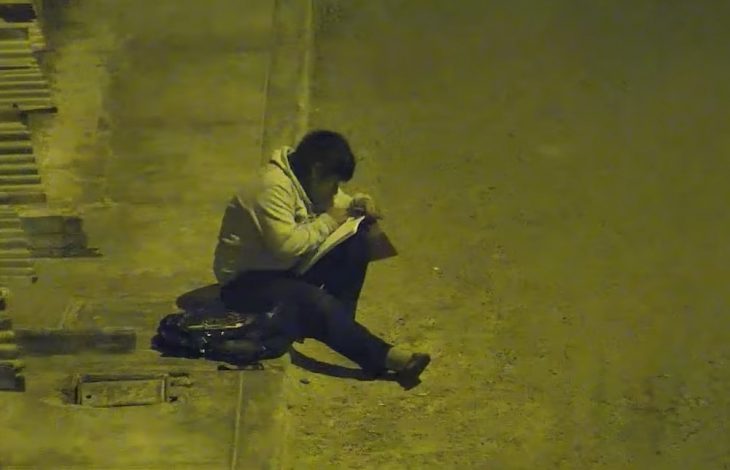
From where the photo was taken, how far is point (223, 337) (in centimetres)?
767

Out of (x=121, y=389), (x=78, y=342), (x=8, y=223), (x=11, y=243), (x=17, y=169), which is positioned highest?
(x=17, y=169)

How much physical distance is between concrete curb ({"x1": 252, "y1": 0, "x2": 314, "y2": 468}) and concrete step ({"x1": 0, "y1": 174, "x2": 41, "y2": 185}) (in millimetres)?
1470

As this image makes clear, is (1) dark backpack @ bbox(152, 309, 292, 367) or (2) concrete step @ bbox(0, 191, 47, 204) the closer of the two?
(1) dark backpack @ bbox(152, 309, 292, 367)

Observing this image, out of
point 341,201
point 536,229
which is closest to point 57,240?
point 341,201

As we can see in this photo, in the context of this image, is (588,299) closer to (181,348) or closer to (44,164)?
(181,348)

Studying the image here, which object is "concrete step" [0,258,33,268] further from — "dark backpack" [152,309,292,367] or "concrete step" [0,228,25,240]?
"dark backpack" [152,309,292,367]

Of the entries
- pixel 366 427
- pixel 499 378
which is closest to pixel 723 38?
pixel 499 378

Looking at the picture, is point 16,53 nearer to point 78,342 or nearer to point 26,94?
point 26,94

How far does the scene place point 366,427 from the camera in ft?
24.8

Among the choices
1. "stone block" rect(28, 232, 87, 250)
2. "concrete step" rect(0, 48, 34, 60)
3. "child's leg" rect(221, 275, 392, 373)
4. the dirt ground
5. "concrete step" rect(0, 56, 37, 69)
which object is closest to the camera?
the dirt ground

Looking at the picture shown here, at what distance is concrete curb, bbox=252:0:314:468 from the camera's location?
386 inches

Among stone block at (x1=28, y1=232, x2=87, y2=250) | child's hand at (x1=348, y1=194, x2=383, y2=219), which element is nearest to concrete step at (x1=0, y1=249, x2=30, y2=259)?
stone block at (x1=28, y1=232, x2=87, y2=250)

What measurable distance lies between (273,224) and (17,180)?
7.93ft

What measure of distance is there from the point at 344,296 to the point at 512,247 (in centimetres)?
135
